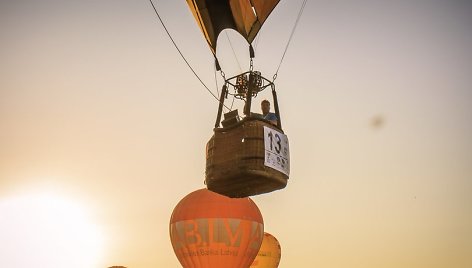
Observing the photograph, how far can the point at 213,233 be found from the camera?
36.1 feet

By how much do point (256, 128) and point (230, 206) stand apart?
616 centimetres

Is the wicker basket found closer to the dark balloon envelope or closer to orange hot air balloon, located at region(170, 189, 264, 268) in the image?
the dark balloon envelope

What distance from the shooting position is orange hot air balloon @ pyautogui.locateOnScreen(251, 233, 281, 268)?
14.5m

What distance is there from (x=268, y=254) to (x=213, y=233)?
421 cm

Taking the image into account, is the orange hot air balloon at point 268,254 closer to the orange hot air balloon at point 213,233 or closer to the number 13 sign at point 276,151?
the orange hot air balloon at point 213,233

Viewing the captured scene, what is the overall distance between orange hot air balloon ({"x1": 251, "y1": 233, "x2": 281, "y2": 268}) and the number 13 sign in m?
9.31

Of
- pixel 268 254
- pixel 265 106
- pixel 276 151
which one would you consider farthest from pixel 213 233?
pixel 276 151

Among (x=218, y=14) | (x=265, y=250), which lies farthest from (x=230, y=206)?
(x=218, y=14)

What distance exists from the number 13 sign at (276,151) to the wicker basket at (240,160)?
0.15 ft

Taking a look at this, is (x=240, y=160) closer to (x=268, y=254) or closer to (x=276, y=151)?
(x=276, y=151)

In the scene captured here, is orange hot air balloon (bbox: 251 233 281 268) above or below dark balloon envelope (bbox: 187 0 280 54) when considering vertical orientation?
below

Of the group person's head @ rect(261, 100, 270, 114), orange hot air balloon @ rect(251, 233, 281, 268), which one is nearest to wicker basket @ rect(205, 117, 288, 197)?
person's head @ rect(261, 100, 270, 114)

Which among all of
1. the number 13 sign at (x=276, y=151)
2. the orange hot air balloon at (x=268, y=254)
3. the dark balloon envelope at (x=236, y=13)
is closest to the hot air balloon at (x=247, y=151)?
the number 13 sign at (x=276, y=151)

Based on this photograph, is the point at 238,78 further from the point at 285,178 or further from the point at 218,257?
the point at 218,257
